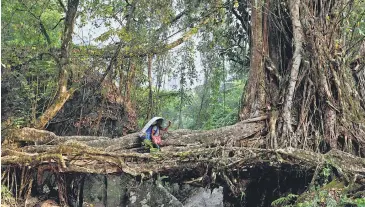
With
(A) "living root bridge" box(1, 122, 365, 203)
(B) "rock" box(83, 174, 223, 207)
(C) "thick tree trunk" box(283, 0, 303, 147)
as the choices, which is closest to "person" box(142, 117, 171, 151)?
(A) "living root bridge" box(1, 122, 365, 203)

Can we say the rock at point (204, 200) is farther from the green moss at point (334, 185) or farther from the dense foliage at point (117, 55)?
the green moss at point (334, 185)

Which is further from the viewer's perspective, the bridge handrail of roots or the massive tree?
the massive tree

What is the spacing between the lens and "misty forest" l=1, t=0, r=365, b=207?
5.53m

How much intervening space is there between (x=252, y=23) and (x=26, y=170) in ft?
15.8

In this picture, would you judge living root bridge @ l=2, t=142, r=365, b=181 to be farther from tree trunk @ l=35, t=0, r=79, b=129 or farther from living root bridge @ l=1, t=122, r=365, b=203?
tree trunk @ l=35, t=0, r=79, b=129

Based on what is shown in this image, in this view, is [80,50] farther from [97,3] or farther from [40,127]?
[40,127]

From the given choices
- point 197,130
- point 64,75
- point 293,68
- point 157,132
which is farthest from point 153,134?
point 293,68

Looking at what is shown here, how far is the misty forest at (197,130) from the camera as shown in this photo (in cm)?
553

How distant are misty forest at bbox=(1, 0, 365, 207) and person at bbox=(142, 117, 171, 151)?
26mm

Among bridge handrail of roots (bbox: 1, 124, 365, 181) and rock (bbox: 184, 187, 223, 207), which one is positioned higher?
bridge handrail of roots (bbox: 1, 124, 365, 181)

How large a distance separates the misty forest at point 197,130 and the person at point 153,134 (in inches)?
1.0

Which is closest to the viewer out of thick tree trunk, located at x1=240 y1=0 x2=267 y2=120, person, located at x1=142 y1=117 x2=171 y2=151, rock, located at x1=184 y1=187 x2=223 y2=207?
person, located at x1=142 y1=117 x2=171 y2=151

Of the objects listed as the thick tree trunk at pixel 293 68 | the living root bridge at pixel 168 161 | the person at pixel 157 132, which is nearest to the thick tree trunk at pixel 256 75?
the thick tree trunk at pixel 293 68

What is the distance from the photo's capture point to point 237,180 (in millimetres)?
6023
